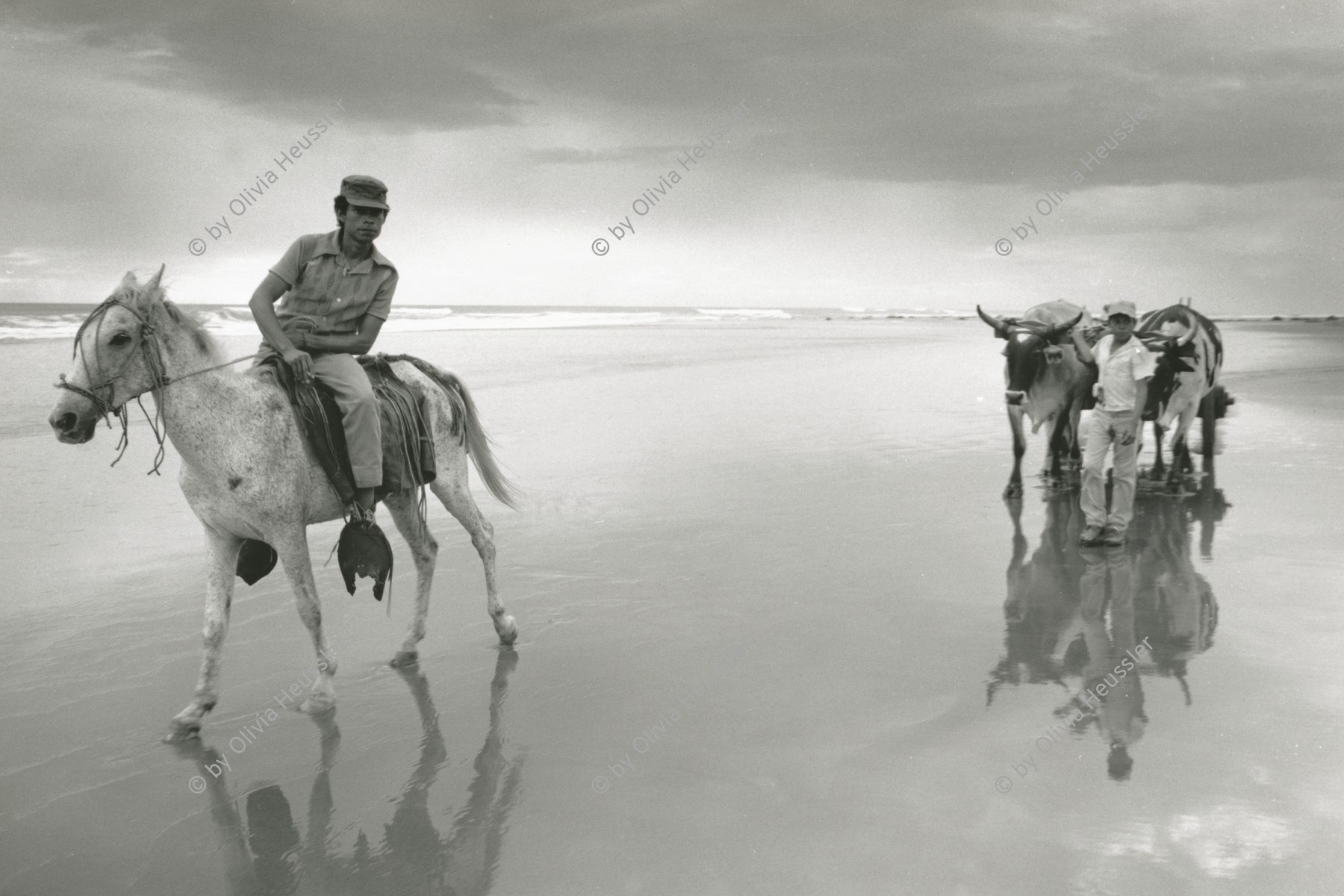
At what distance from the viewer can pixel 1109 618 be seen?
5281 mm

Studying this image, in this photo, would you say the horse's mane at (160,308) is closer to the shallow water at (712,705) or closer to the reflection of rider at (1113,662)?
the shallow water at (712,705)

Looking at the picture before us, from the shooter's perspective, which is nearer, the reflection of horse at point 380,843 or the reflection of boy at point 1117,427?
the reflection of horse at point 380,843

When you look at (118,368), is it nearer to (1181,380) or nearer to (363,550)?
(363,550)

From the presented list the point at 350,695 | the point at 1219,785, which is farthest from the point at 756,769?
the point at 350,695

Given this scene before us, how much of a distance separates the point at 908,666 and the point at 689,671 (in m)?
1.03

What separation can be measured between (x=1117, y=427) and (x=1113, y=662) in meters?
2.78

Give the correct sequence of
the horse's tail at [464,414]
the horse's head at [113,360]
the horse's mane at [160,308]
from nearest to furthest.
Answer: the horse's head at [113,360] < the horse's mane at [160,308] < the horse's tail at [464,414]

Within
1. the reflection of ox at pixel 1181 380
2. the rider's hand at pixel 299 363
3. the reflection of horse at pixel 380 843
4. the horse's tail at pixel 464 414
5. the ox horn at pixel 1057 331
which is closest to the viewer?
the reflection of horse at pixel 380 843

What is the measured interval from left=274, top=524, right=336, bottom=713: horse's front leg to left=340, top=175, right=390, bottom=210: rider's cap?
1507 mm

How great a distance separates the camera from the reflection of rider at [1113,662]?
12.5 feet

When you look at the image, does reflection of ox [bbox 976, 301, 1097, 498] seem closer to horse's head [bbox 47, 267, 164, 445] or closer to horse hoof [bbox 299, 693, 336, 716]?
horse hoof [bbox 299, 693, 336, 716]

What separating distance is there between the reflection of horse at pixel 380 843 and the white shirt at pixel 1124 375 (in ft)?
17.0

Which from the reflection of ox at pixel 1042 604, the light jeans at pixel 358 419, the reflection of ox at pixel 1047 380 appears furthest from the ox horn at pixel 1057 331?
the light jeans at pixel 358 419

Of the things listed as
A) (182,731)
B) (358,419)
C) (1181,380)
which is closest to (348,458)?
(358,419)
